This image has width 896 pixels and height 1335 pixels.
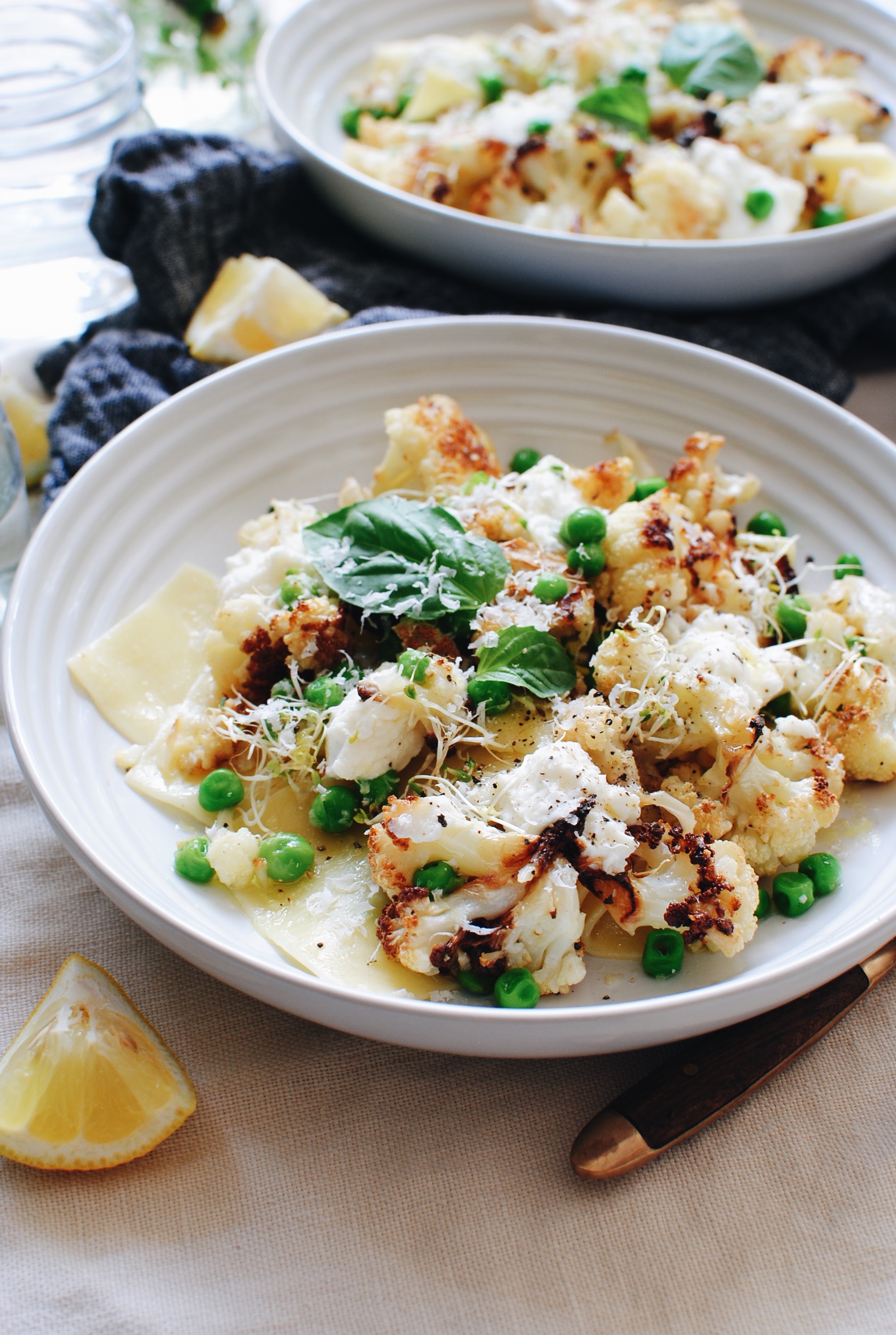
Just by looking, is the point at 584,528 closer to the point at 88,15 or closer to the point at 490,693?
the point at 490,693

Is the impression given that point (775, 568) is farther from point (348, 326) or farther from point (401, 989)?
point (348, 326)

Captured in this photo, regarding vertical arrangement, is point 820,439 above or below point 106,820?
above

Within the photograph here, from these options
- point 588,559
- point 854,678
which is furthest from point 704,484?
point 854,678

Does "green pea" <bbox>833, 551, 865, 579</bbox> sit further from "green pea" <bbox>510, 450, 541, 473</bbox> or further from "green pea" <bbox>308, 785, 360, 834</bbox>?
"green pea" <bbox>308, 785, 360, 834</bbox>

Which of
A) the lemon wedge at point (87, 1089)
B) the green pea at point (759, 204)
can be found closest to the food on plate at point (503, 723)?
the lemon wedge at point (87, 1089)

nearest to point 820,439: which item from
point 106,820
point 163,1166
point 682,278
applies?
point 682,278

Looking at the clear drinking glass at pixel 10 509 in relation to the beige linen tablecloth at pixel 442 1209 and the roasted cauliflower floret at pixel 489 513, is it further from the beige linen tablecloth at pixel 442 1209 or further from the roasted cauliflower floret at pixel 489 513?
the beige linen tablecloth at pixel 442 1209

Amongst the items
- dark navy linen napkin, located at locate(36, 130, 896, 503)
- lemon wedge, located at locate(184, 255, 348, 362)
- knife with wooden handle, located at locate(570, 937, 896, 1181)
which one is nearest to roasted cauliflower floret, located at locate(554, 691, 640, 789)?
knife with wooden handle, located at locate(570, 937, 896, 1181)
